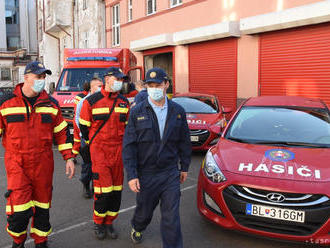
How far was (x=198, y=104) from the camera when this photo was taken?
920 cm

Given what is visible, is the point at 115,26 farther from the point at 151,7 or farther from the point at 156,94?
the point at 156,94

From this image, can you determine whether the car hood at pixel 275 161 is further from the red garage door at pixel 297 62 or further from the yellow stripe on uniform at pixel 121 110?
the red garage door at pixel 297 62

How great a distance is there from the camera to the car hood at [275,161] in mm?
3439

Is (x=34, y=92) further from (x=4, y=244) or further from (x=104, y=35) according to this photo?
(x=104, y=35)

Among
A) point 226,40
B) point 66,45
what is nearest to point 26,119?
point 226,40

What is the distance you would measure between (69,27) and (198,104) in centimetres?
2171

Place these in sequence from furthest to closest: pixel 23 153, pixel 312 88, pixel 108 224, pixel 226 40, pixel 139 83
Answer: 1. pixel 226 40
2. pixel 312 88
3. pixel 139 83
4. pixel 108 224
5. pixel 23 153

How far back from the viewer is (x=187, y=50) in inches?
630

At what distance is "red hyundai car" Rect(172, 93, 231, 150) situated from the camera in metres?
7.96

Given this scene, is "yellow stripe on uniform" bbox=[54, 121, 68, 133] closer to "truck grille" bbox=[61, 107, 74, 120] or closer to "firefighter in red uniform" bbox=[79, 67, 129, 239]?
"firefighter in red uniform" bbox=[79, 67, 129, 239]

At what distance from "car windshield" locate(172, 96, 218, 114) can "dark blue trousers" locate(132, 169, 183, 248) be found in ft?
18.6

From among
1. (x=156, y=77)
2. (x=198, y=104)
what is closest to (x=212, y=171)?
(x=156, y=77)

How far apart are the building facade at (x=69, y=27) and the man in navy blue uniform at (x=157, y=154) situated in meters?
20.7

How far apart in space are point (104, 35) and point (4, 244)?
2081 centimetres
